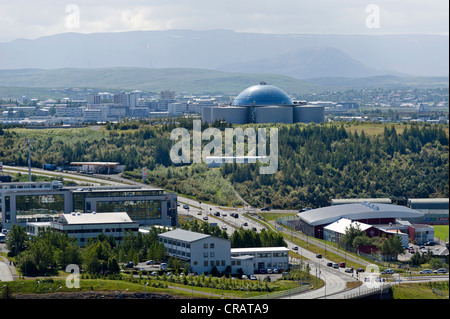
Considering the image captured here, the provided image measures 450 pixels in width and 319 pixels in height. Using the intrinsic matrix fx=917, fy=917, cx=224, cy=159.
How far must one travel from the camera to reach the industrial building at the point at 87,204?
46406mm

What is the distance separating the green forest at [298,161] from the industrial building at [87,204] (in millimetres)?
7122

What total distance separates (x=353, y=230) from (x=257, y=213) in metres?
9.59

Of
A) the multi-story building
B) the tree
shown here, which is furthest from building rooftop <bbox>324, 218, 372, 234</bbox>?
the tree

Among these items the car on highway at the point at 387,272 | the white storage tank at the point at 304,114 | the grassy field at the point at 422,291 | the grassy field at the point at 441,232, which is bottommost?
the grassy field at the point at 441,232

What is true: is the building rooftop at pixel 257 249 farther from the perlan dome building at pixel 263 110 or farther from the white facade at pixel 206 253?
the perlan dome building at pixel 263 110

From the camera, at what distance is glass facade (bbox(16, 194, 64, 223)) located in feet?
152

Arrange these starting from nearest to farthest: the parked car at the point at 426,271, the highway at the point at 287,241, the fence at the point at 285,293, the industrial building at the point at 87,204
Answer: the fence at the point at 285,293 → the highway at the point at 287,241 → the parked car at the point at 426,271 → the industrial building at the point at 87,204

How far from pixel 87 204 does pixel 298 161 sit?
705 inches

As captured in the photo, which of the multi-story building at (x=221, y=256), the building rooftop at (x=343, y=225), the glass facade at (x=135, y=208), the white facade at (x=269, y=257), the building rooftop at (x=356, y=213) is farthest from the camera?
the glass facade at (x=135, y=208)

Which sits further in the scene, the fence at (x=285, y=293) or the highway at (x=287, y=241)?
the highway at (x=287, y=241)

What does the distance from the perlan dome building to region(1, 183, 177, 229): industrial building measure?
25.5 metres

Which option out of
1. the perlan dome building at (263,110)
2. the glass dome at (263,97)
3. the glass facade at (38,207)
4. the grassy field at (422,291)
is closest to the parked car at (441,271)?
the grassy field at (422,291)
